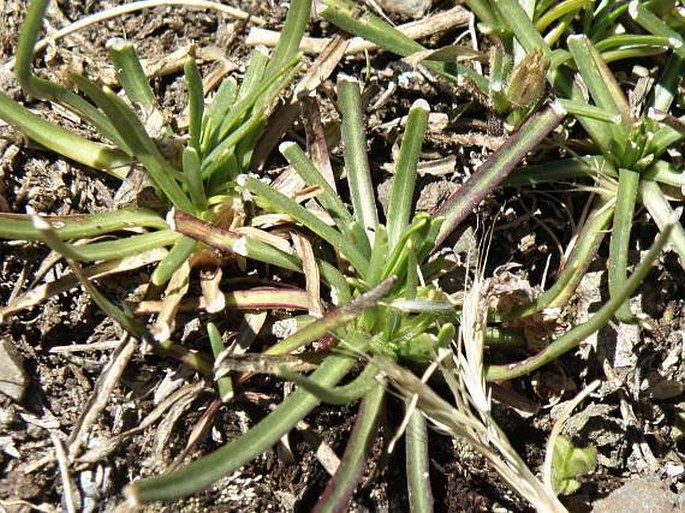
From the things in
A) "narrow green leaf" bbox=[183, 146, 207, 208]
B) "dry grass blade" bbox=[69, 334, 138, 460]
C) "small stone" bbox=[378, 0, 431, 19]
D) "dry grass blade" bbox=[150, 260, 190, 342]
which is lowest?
"dry grass blade" bbox=[69, 334, 138, 460]

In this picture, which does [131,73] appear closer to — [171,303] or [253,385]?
[171,303]

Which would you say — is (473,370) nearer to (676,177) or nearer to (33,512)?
(676,177)

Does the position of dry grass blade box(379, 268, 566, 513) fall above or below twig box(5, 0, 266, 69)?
below

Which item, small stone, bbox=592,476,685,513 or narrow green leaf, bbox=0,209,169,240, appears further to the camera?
small stone, bbox=592,476,685,513

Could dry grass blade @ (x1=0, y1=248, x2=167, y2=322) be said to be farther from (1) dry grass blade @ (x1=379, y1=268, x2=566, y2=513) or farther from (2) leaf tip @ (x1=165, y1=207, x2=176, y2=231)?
(1) dry grass blade @ (x1=379, y1=268, x2=566, y2=513)

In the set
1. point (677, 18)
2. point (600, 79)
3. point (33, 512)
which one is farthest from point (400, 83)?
point (33, 512)

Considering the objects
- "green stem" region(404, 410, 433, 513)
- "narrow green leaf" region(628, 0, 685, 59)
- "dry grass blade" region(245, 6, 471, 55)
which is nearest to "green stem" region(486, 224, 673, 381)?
"green stem" region(404, 410, 433, 513)

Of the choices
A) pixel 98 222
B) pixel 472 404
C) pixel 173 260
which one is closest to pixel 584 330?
pixel 472 404

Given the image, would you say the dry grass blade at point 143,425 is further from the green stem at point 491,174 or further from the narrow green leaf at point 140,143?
the green stem at point 491,174
